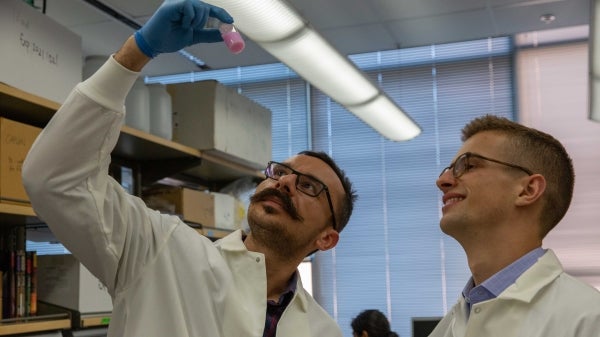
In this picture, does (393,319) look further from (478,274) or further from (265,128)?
(478,274)

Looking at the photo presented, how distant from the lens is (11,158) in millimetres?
2109

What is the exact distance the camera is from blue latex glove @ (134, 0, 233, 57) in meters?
1.25

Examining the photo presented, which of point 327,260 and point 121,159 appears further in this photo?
point 327,260

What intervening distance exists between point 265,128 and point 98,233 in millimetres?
2419

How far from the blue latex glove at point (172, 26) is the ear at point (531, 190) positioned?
2.80 feet

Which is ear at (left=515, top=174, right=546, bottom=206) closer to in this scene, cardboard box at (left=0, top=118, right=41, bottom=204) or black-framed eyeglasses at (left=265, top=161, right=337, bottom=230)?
black-framed eyeglasses at (left=265, top=161, right=337, bottom=230)

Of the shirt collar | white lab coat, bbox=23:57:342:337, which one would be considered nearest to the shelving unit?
white lab coat, bbox=23:57:342:337

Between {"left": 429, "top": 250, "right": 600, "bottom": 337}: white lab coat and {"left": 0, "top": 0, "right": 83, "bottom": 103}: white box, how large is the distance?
1569 mm

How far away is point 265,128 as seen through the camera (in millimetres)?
3713

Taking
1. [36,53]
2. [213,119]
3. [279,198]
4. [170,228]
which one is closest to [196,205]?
[213,119]

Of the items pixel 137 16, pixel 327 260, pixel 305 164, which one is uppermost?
pixel 137 16

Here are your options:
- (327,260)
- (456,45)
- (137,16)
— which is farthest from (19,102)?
(456,45)

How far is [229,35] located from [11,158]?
113 centimetres

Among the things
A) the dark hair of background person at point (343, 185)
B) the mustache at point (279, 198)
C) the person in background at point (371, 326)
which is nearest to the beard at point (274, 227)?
the mustache at point (279, 198)
